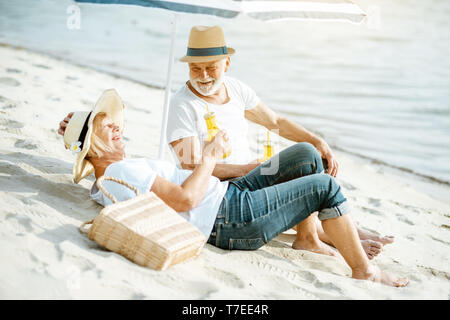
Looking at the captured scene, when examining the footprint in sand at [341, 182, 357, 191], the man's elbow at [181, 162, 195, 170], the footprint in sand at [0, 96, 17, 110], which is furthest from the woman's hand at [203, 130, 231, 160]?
the footprint in sand at [0, 96, 17, 110]

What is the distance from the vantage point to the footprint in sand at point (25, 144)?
4.34 meters

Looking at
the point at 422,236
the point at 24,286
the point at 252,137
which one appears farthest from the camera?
the point at 252,137

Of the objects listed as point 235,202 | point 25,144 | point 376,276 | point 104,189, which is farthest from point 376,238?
point 25,144

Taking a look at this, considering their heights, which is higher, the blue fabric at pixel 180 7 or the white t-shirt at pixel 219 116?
the blue fabric at pixel 180 7

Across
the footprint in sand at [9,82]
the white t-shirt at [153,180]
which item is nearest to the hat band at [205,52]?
the white t-shirt at [153,180]

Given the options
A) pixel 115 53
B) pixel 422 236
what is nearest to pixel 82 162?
pixel 422 236

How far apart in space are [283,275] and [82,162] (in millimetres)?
1389

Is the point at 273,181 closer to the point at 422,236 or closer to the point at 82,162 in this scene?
the point at 82,162

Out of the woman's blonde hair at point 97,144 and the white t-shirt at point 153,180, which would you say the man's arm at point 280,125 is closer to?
the white t-shirt at point 153,180

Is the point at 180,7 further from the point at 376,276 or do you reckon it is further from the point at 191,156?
the point at 376,276

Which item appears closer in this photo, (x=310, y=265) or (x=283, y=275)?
(x=283, y=275)

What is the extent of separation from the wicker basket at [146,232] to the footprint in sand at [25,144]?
1.76m

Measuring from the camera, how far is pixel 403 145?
7055 mm

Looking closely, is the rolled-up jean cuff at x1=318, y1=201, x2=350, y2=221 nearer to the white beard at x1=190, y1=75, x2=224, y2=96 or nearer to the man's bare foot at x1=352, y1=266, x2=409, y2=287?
the man's bare foot at x1=352, y1=266, x2=409, y2=287
